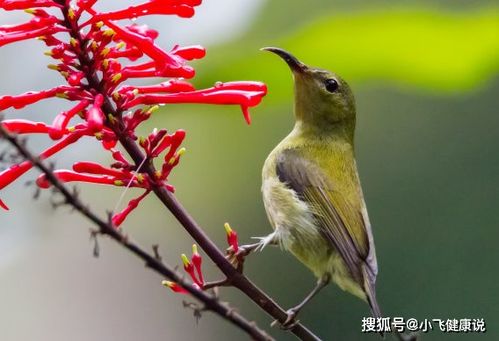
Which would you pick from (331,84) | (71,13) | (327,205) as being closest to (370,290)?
(327,205)

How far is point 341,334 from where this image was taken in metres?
7.45

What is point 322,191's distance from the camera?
4.46 metres

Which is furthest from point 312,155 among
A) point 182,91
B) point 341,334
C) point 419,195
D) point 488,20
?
point 419,195

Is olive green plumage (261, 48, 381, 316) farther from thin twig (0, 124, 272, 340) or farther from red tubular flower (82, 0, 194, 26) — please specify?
thin twig (0, 124, 272, 340)

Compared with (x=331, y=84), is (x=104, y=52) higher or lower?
higher

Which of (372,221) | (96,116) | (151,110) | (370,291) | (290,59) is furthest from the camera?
(372,221)

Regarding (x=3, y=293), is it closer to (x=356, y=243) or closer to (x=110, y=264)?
(x=110, y=264)

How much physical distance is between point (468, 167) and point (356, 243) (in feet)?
14.5

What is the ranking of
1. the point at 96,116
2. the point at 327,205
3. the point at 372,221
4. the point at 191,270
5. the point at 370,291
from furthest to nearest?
the point at 372,221, the point at 327,205, the point at 370,291, the point at 191,270, the point at 96,116

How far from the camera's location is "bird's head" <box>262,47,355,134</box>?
470 centimetres

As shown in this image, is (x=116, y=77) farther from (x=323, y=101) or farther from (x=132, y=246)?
(x=323, y=101)

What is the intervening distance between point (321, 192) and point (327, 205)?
102mm

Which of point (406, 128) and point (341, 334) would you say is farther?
point (406, 128)

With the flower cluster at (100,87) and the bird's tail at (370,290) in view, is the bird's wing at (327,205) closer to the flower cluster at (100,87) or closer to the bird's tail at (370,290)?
the bird's tail at (370,290)
